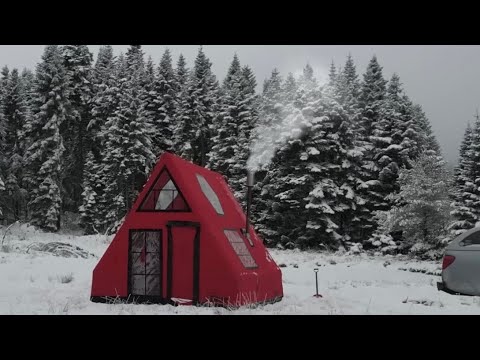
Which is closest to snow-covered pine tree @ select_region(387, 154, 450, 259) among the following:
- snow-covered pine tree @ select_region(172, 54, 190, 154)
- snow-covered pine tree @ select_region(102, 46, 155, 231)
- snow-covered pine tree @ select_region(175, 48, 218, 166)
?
snow-covered pine tree @ select_region(175, 48, 218, 166)

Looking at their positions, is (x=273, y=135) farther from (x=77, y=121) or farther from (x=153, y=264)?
(x=153, y=264)

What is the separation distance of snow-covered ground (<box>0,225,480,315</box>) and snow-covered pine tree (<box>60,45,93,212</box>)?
73.5 ft

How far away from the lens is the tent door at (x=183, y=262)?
9.78 meters

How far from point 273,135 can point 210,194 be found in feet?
75.2

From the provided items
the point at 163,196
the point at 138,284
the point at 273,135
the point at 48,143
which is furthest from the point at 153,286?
the point at 48,143

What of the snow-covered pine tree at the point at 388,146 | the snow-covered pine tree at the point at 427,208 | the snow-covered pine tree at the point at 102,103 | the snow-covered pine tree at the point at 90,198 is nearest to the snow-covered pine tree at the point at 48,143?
the snow-covered pine tree at the point at 90,198

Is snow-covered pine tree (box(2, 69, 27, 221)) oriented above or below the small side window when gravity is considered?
above

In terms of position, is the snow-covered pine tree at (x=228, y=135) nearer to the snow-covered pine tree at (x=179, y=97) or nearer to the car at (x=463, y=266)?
the snow-covered pine tree at (x=179, y=97)

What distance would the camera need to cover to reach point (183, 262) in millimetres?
9906

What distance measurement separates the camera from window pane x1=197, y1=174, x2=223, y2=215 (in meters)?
10.8

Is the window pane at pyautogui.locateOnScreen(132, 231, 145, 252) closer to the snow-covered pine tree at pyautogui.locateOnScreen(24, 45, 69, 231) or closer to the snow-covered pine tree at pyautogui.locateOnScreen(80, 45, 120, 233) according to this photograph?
the snow-covered pine tree at pyautogui.locateOnScreen(24, 45, 69, 231)

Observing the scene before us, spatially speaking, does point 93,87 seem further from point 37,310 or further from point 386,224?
point 37,310

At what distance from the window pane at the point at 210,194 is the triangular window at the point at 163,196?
2.47 feet

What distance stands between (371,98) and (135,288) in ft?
104
